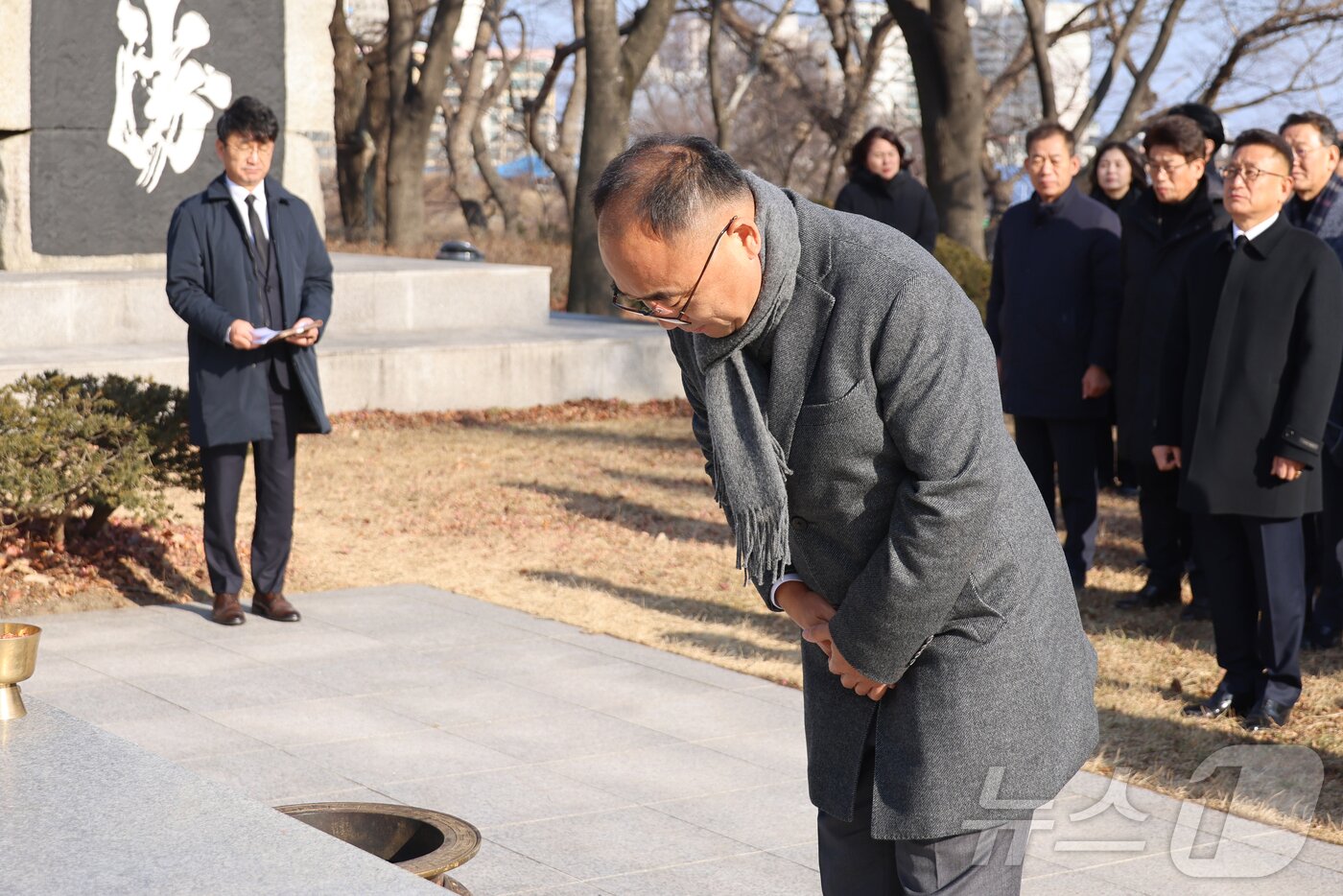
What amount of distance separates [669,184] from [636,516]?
748 cm

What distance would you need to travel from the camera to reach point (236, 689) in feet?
19.2

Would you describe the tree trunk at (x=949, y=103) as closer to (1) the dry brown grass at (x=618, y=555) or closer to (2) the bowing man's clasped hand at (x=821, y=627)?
(1) the dry brown grass at (x=618, y=555)

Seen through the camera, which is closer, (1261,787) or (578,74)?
(1261,787)

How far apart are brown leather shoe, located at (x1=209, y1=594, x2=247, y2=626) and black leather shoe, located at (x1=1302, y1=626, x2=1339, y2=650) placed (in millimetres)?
4457

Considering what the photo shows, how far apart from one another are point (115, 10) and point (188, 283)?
612 cm

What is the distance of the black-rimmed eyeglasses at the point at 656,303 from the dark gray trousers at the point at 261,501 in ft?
15.5

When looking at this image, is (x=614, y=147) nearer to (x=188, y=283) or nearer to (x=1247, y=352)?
(x=188, y=283)

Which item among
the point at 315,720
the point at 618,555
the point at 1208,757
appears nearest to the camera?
the point at 1208,757

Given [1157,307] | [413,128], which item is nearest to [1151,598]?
[1157,307]

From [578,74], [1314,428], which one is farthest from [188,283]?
[578,74]

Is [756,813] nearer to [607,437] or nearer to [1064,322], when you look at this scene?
[1064,322]

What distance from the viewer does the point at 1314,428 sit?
5.20m

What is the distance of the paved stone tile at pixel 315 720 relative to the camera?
526 cm

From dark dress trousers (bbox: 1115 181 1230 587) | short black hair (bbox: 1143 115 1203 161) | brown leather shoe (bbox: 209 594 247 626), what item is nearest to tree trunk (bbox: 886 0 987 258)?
dark dress trousers (bbox: 1115 181 1230 587)
